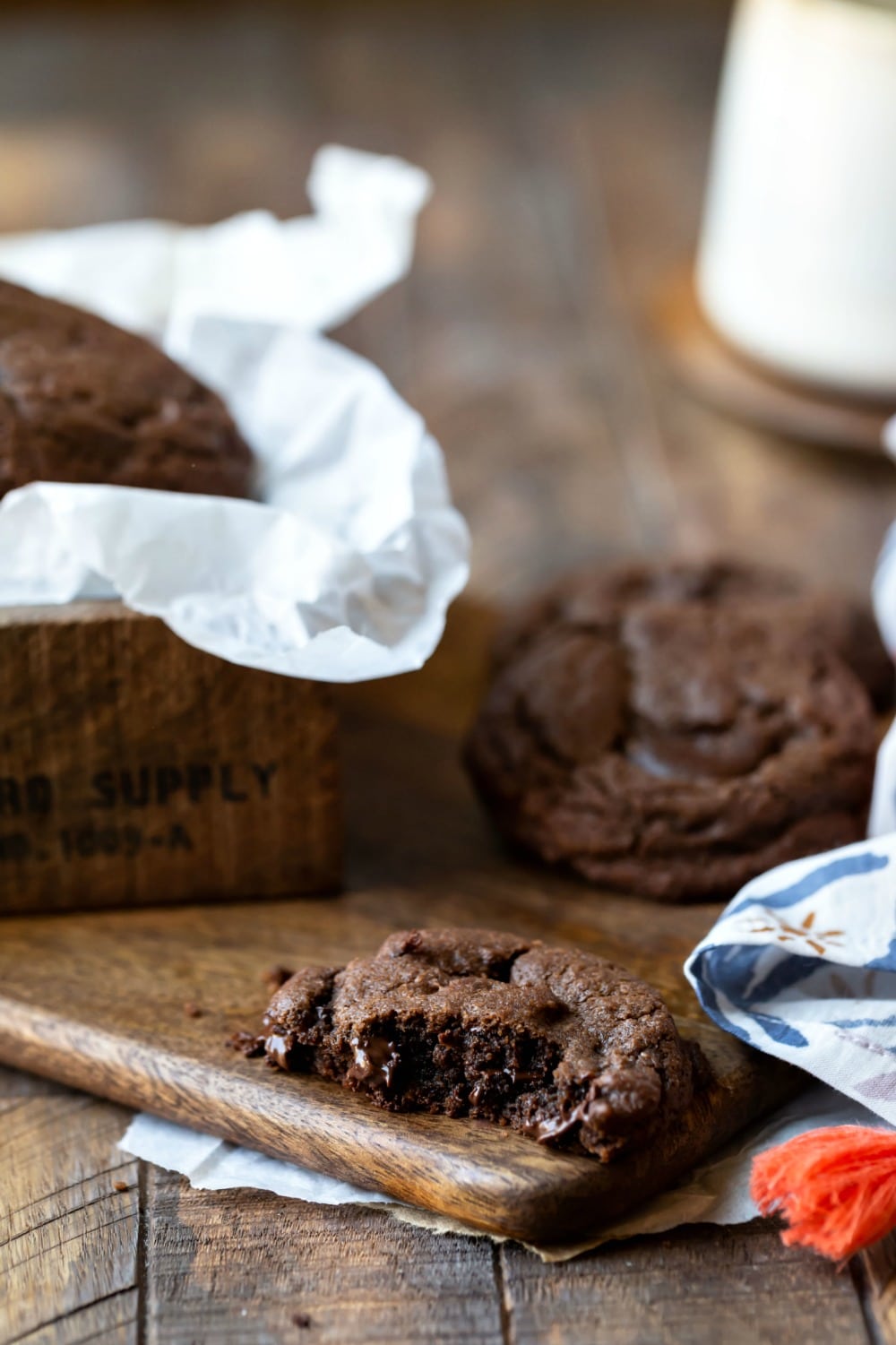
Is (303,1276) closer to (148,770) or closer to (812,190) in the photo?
(148,770)

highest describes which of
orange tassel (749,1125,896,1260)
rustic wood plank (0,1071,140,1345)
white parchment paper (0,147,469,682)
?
white parchment paper (0,147,469,682)

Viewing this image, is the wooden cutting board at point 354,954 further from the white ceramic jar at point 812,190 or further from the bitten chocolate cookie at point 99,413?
the white ceramic jar at point 812,190

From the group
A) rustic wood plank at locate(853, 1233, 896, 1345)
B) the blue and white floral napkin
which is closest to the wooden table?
rustic wood plank at locate(853, 1233, 896, 1345)

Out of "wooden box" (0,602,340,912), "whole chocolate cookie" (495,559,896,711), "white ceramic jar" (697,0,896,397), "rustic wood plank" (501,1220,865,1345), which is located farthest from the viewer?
"white ceramic jar" (697,0,896,397)

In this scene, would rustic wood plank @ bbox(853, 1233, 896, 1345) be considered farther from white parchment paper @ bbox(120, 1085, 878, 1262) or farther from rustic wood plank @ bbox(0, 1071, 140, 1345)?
rustic wood plank @ bbox(0, 1071, 140, 1345)

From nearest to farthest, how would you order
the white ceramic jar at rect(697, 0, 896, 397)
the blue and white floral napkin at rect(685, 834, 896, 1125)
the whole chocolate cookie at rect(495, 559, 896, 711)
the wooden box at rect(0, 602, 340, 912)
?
the blue and white floral napkin at rect(685, 834, 896, 1125) < the wooden box at rect(0, 602, 340, 912) < the whole chocolate cookie at rect(495, 559, 896, 711) < the white ceramic jar at rect(697, 0, 896, 397)

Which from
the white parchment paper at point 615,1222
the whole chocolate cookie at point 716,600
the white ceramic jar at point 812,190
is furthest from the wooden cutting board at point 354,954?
the white ceramic jar at point 812,190

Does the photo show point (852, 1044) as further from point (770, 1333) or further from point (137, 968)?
point (137, 968)
